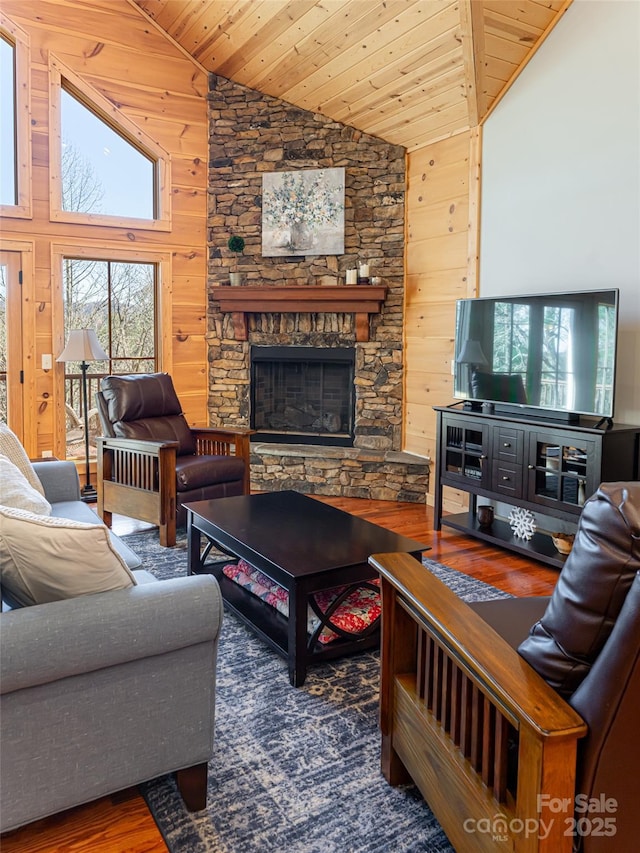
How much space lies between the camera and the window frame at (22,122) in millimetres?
4855

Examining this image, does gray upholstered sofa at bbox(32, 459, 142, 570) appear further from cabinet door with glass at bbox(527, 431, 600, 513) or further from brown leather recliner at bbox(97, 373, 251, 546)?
cabinet door with glass at bbox(527, 431, 600, 513)

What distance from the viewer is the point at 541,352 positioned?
3811 mm

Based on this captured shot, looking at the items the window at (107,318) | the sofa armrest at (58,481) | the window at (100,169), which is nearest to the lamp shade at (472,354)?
the sofa armrest at (58,481)

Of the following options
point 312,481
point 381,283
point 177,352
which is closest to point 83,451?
point 177,352

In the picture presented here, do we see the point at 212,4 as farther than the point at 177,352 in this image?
No

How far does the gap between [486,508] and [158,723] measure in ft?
9.96

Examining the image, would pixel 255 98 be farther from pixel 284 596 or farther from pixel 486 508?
pixel 284 596

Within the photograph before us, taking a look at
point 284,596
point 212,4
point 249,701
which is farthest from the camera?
point 212,4

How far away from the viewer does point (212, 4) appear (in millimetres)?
4812

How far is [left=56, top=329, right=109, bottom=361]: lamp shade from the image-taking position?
4789 millimetres

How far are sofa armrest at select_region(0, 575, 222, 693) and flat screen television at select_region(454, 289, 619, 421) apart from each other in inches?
102

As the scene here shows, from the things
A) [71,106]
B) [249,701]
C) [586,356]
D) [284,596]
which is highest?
[71,106]

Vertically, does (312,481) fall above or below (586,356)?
below

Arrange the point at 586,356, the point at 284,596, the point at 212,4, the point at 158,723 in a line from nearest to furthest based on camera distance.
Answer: the point at 158,723, the point at 284,596, the point at 586,356, the point at 212,4
